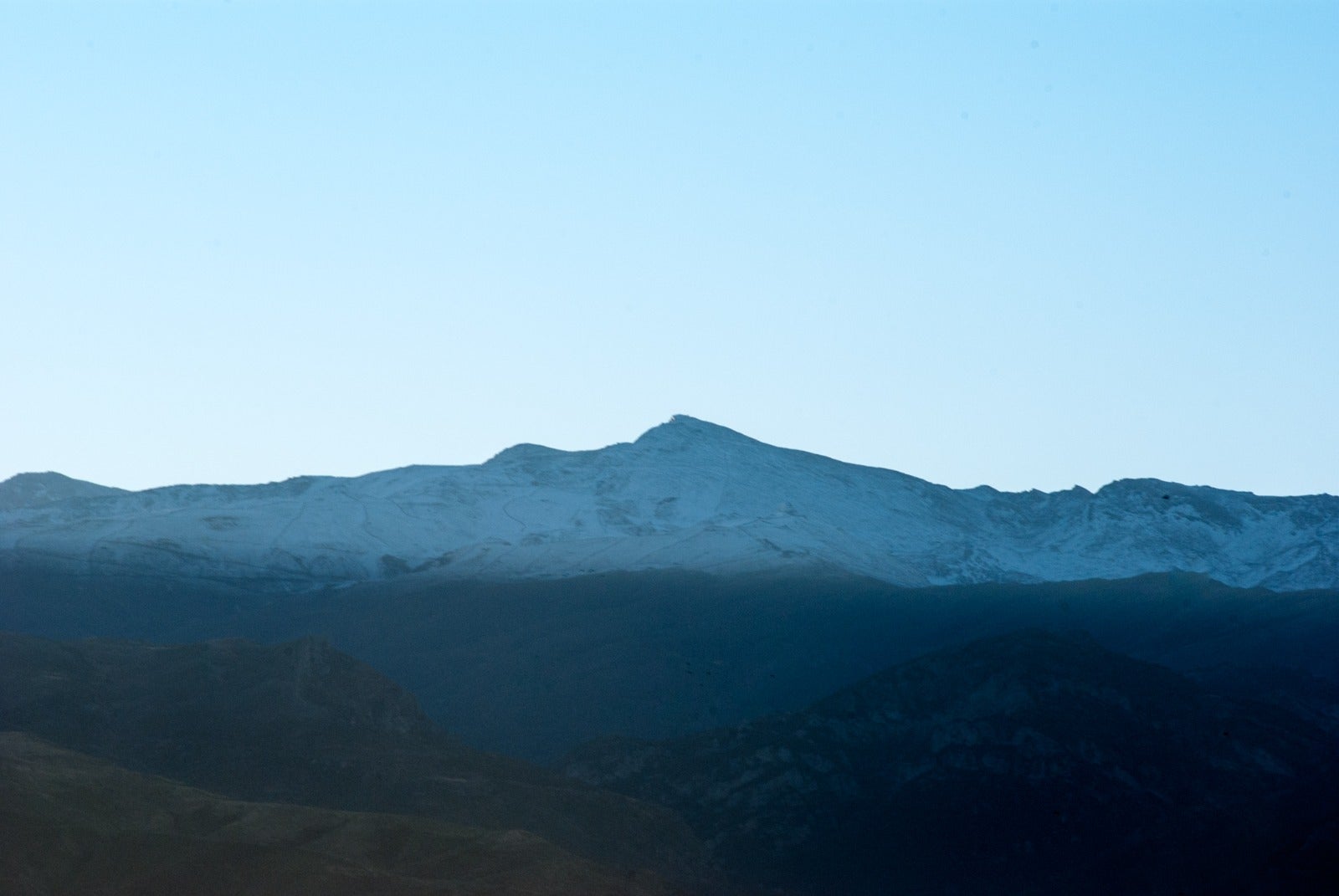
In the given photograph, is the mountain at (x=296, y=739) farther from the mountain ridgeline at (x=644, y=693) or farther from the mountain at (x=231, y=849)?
the mountain at (x=231, y=849)

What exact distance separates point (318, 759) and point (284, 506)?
74.4m

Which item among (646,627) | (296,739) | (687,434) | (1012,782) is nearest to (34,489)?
(687,434)

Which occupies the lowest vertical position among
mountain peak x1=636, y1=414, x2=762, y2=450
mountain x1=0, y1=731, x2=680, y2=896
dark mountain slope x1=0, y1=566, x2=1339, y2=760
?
mountain x1=0, y1=731, x2=680, y2=896

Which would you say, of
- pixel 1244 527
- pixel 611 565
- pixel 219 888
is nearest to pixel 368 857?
pixel 219 888

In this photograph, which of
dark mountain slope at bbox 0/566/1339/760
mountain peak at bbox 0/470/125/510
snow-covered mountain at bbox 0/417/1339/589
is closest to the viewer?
dark mountain slope at bbox 0/566/1339/760

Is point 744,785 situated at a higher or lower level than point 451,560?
lower

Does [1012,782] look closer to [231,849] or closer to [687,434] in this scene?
[231,849]

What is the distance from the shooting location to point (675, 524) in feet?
522

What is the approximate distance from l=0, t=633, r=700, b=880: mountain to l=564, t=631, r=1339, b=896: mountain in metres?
6.29

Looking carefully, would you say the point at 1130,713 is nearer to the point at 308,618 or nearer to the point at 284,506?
the point at 308,618

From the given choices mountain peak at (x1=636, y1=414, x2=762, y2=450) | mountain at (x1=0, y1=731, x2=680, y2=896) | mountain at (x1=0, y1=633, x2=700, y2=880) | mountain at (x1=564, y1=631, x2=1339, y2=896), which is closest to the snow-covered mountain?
mountain peak at (x1=636, y1=414, x2=762, y2=450)

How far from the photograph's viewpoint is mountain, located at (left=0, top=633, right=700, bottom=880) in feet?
260

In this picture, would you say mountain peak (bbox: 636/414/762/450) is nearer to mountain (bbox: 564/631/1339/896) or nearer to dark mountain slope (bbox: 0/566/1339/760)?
dark mountain slope (bbox: 0/566/1339/760)

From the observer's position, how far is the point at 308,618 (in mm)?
132875
